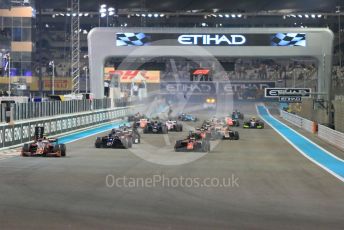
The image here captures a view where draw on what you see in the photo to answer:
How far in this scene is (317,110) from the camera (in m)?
42.1

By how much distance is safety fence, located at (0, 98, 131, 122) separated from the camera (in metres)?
25.1

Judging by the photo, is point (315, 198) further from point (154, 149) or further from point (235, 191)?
point (154, 149)

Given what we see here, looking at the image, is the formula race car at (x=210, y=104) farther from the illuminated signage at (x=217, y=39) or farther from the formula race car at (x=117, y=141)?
the formula race car at (x=117, y=141)

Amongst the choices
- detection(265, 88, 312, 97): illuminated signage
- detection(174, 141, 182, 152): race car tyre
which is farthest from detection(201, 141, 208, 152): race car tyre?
detection(265, 88, 312, 97): illuminated signage

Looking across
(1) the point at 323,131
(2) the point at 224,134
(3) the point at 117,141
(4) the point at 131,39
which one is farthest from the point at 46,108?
(1) the point at 323,131

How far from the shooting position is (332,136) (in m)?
30.9

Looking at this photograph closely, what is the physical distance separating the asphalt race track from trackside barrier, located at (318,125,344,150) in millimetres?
7708

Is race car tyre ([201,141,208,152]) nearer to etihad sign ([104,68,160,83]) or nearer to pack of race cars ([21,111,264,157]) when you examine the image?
pack of race cars ([21,111,264,157])

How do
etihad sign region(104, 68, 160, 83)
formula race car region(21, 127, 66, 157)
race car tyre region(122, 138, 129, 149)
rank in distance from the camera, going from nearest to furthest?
formula race car region(21, 127, 66, 157), race car tyre region(122, 138, 129, 149), etihad sign region(104, 68, 160, 83)

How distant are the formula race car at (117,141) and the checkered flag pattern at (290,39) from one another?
17601 mm

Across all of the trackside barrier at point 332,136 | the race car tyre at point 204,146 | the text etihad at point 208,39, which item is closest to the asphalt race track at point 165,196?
the race car tyre at point 204,146

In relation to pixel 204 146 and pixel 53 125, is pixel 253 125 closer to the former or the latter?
pixel 53 125

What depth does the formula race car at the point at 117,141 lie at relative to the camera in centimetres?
2469

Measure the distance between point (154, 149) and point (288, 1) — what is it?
4228 centimetres
